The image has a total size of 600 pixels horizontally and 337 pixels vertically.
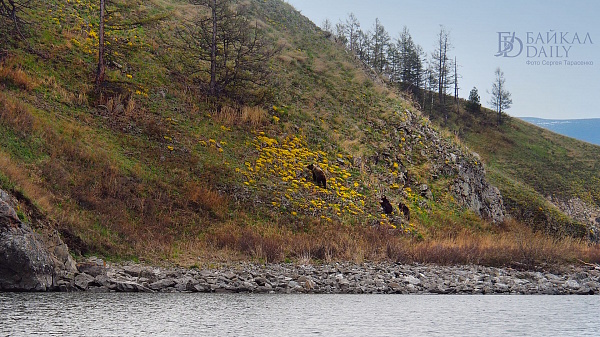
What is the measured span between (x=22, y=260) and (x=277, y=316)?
20.7ft

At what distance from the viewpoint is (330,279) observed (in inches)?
608

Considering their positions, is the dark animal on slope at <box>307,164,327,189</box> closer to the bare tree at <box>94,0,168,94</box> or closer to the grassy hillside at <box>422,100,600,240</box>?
the bare tree at <box>94,0,168,94</box>

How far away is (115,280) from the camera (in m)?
12.9

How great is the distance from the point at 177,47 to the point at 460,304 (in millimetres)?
25620

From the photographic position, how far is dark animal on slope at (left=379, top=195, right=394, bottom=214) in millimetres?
26252

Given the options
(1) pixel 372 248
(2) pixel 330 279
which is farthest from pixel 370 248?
(2) pixel 330 279

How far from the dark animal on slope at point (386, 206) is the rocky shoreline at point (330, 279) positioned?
6.90 metres

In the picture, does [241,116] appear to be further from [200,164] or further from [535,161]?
[535,161]

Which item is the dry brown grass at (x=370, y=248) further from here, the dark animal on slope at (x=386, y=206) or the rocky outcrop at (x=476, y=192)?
the rocky outcrop at (x=476, y=192)

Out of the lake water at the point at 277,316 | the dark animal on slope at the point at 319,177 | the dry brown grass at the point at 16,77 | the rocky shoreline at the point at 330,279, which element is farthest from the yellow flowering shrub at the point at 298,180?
the lake water at the point at 277,316

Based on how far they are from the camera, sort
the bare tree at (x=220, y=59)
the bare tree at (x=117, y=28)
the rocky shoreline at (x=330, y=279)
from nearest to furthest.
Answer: the rocky shoreline at (x=330, y=279), the bare tree at (x=117, y=28), the bare tree at (x=220, y=59)

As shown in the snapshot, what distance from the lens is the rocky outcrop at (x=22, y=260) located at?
11.5 metres

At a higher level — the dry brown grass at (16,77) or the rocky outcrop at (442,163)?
the dry brown grass at (16,77)

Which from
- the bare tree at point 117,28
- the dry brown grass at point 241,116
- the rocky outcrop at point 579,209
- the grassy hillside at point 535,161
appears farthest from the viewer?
the grassy hillside at point 535,161
